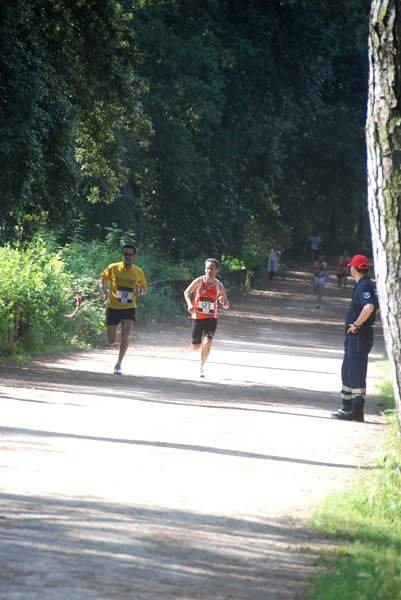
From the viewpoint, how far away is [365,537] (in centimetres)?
554

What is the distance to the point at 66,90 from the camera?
14.0m

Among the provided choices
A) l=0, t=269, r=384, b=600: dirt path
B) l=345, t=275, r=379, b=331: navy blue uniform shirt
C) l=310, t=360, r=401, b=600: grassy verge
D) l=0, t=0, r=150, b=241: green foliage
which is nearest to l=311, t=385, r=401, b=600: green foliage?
l=310, t=360, r=401, b=600: grassy verge

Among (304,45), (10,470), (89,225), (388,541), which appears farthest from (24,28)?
(304,45)

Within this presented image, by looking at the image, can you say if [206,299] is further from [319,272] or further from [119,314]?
[319,272]

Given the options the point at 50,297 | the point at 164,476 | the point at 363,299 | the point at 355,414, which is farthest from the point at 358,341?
the point at 50,297

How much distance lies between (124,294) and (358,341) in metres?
4.39

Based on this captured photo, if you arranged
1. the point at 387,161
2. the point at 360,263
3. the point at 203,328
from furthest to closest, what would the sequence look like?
the point at 203,328, the point at 360,263, the point at 387,161

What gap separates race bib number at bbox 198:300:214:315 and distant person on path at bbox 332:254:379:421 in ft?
11.0

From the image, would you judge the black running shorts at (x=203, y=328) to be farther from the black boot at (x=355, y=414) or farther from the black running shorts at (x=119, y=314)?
the black boot at (x=355, y=414)

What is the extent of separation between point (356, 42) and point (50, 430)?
30565 mm

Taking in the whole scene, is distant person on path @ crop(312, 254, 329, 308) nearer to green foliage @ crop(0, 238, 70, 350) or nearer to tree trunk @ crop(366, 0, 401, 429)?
green foliage @ crop(0, 238, 70, 350)

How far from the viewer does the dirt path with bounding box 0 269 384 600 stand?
4.59 metres

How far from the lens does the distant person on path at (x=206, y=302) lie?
13.7m

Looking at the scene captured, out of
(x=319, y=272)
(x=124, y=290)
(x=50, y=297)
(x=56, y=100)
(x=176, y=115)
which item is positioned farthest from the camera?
(x=319, y=272)
